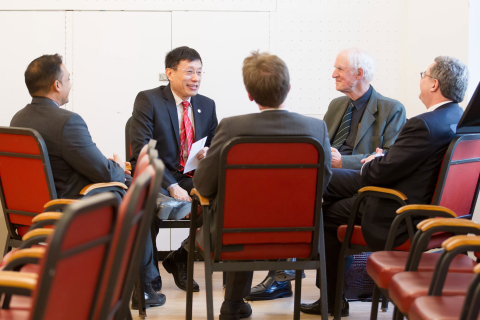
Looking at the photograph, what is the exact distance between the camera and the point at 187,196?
310 centimetres

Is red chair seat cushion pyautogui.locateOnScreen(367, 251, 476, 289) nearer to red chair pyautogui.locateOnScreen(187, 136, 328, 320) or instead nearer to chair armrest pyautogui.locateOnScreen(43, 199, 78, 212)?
red chair pyautogui.locateOnScreen(187, 136, 328, 320)

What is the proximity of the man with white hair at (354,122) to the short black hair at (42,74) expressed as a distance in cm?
169

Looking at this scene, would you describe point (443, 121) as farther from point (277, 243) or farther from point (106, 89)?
point (106, 89)

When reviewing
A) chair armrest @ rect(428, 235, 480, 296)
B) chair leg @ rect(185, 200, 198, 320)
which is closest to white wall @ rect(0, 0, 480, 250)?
chair leg @ rect(185, 200, 198, 320)

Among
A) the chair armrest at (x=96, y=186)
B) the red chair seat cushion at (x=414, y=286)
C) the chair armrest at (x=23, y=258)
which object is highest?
the chair armrest at (x=23, y=258)

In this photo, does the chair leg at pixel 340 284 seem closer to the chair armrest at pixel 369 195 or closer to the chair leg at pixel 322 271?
the chair armrest at pixel 369 195

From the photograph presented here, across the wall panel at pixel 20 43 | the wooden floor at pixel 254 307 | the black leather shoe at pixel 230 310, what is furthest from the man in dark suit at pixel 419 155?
the wall panel at pixel 20 43

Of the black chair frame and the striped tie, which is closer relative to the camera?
the black chair frame

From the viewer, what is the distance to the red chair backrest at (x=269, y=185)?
195cm

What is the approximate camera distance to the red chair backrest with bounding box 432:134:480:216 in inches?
87.1

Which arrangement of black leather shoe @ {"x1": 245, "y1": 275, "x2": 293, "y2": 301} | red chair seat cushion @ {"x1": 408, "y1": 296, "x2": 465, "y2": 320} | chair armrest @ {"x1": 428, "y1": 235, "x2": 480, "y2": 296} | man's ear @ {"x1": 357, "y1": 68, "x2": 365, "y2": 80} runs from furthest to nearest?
man's ear @ {"x1": 357, "y1": 68, "x2": 365, "y2": 80} → black leather shoe @ {"x1": 245, "y1": 275, "x2": 293, "y2": 301} → chair armrest @ {"x1": 428, "y1": 235, "x2": 480, "y2": 296} → red chair seat cushion @ {"x1": 408, "y1": 296, "x2": 465, "y2": 320}

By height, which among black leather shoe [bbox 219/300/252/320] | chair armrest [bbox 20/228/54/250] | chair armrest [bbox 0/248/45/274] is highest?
chair armrest [bbox 0/248/45/274]

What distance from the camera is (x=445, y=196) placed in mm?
2273

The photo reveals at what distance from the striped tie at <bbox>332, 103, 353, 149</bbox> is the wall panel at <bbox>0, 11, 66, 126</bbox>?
7.86 ft
